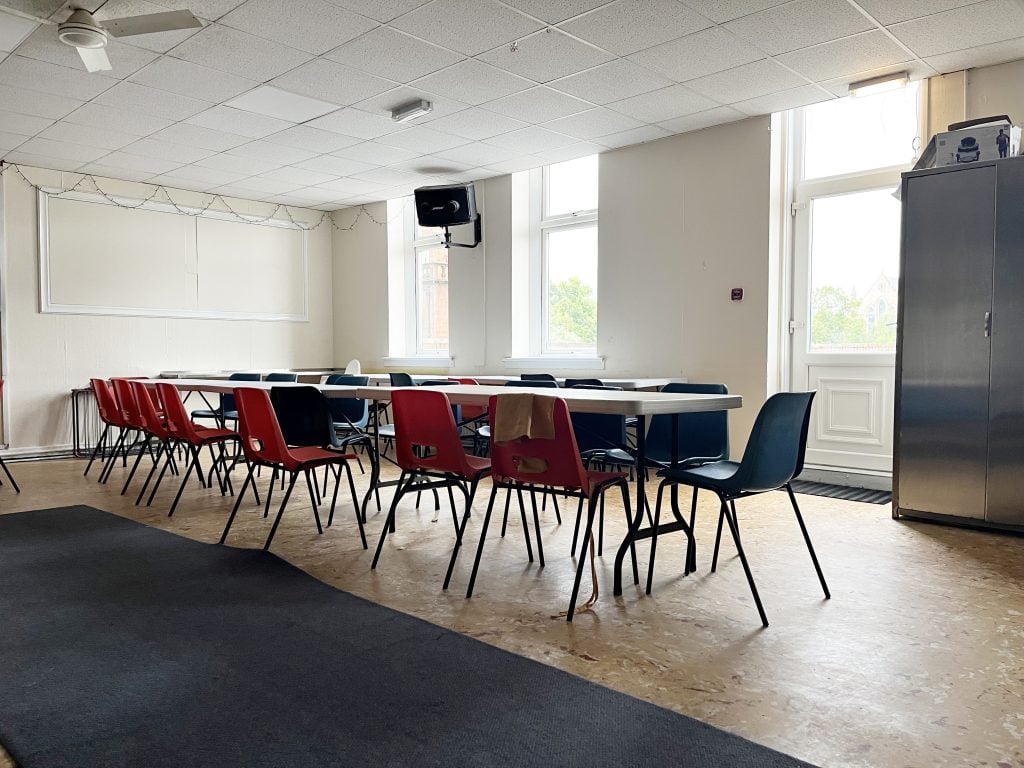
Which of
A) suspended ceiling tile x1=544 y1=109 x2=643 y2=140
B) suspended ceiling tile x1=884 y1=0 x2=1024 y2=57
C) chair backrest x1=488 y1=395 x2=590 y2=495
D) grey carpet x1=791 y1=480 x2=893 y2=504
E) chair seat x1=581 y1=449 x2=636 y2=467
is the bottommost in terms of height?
grey carpet x1=791 y1=480 x2=893 y2=504

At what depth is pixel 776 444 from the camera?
8.92 ft

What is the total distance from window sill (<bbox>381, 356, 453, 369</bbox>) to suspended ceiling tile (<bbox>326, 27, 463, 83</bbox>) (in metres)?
3.88

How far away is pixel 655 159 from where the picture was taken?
21.1 ft

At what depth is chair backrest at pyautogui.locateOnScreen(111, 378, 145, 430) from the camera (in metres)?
5.27

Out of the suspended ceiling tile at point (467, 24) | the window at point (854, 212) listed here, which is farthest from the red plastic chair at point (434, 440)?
the window at point (854, 212)

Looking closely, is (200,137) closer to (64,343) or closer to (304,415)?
(64,343)

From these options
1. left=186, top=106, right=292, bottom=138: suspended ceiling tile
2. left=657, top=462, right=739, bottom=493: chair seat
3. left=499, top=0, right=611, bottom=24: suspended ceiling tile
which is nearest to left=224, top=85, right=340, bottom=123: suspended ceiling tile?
left=186, top=106, right=292, bottom=138: suspended ceiling tile

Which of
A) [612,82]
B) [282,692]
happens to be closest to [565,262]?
[612,82]

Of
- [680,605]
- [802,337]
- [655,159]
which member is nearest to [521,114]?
[655,159]

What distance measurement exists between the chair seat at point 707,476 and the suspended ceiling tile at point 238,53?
342 cm

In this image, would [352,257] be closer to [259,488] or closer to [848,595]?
[259,488]

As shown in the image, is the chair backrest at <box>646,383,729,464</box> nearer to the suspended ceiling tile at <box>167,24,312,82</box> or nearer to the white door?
the white door

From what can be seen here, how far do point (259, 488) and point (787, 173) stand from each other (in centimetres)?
466

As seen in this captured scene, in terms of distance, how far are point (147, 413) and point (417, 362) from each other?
3954 mm
